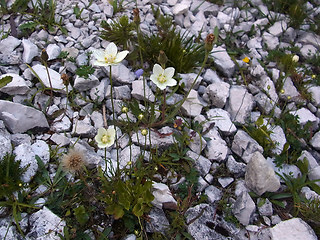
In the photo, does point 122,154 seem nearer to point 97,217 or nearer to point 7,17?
point 97,217

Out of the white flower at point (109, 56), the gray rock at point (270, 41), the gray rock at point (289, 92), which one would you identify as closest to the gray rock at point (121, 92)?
the white flower at point (109, 56)

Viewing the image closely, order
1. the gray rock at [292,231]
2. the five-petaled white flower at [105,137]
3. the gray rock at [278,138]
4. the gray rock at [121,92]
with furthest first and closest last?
the gray rock at [121,92] → the gray rock at [278,138] → the gray rock at [292,231] → the five-petaled white flower at [105,137]

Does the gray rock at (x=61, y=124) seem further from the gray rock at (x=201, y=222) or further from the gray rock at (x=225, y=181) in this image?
the gray rock at (x=225, y=181)

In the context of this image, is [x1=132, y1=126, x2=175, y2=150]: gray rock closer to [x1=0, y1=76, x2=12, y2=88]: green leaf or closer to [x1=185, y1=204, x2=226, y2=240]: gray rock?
[x1=185, y1=204, x2=226, y2=240]: gray rock

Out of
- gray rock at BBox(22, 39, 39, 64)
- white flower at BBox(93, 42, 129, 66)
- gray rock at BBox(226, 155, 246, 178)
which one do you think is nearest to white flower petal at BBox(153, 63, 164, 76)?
white flower at BBox(93, 42, 129, 66)

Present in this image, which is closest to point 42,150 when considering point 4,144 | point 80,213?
point 4,144

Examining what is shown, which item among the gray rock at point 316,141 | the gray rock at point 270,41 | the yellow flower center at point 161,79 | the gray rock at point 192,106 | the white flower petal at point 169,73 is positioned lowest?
the gray rock at point 316,141

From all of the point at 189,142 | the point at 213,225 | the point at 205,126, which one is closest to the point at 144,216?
the point at 213,225
